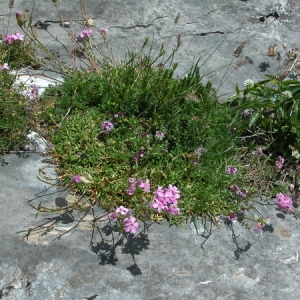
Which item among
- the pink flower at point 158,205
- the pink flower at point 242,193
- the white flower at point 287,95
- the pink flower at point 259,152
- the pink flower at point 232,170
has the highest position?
the white flower at point 287,95

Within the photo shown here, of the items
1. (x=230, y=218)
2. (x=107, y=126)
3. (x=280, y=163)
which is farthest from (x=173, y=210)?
(x=280, y=163)

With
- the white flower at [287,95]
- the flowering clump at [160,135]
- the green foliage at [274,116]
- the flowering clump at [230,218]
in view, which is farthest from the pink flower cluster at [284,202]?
the flowering clump at [160,135]

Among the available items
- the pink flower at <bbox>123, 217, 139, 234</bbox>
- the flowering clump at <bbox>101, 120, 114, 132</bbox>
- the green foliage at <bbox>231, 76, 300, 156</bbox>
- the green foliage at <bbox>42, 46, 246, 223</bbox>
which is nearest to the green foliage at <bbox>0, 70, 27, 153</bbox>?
the green foliage at <bbox>42, 46, 246, 223</bbox>

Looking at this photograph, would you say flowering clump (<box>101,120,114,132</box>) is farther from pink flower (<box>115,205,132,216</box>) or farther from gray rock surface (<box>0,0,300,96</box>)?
gray rock surface (<box>0,0,300,96</box>)

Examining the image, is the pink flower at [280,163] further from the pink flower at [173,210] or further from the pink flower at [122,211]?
the pink flower at [122,211]

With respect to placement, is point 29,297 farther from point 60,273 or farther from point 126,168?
point 126,168

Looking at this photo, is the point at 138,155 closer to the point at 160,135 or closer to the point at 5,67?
the point at 160,135
